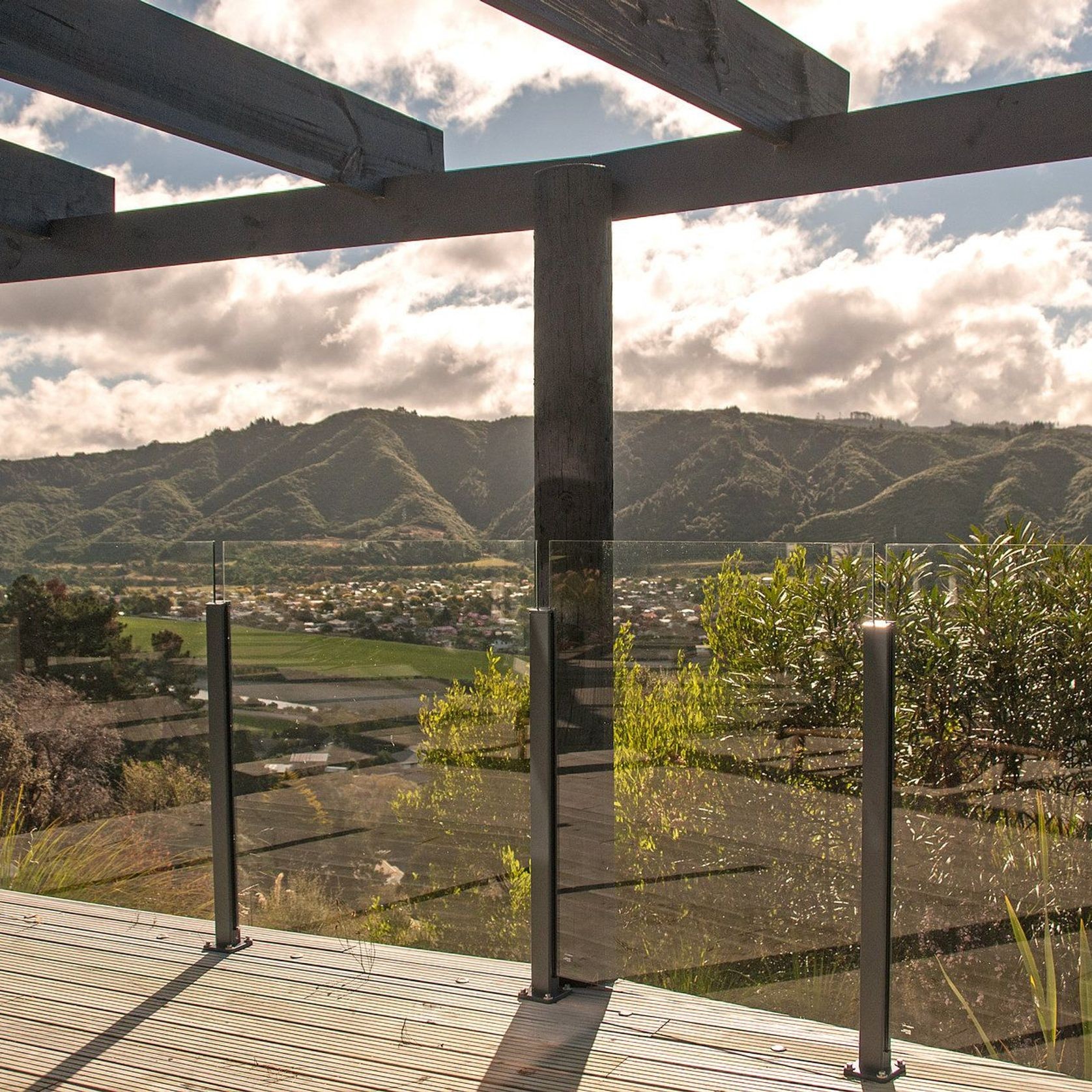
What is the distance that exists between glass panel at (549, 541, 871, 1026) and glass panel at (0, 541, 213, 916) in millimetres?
1051

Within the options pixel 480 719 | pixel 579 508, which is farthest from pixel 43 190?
pixel 480 719

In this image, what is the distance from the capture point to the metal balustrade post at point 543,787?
2336mm

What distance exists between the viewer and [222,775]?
8.75 feet

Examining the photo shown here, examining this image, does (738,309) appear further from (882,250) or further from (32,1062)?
(32,1062)

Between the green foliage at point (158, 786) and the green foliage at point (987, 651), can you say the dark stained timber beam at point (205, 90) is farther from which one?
the green foliage at point (987, 651)

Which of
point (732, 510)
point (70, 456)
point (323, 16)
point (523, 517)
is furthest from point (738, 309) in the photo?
point (323, 16)

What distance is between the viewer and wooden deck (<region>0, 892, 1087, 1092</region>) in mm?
1937

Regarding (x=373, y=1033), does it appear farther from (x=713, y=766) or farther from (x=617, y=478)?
(x=617, y=478)

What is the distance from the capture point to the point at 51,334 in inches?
490

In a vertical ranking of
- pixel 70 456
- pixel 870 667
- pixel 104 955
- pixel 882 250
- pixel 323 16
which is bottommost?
pixel 104 955

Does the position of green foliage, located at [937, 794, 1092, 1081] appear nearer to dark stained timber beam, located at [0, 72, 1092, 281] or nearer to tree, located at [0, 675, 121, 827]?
dark stained timber beam, located at [0, 72, 1092, 281]

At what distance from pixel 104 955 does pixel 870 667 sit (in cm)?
198

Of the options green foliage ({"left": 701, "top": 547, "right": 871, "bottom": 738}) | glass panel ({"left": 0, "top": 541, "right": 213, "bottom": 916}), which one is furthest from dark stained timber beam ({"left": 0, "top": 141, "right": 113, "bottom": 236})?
green foliage ({"left": 701, "top": 547, "right": 871, "bottom": 738})

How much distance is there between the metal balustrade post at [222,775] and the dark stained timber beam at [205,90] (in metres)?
1.28
